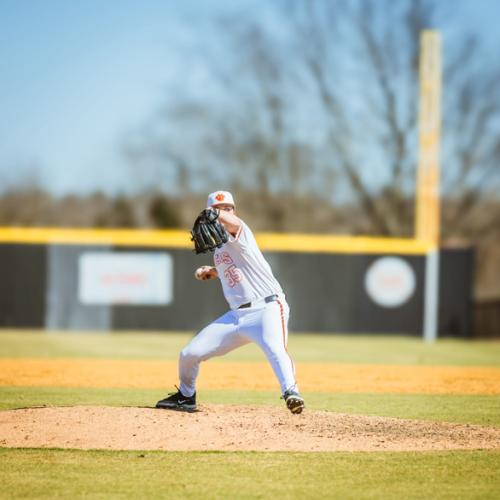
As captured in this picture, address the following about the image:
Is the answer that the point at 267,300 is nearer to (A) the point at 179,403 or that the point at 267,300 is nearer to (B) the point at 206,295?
(A) the point at 179,403

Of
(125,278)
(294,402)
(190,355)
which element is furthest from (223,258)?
(125,278)

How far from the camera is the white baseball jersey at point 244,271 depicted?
686 cm

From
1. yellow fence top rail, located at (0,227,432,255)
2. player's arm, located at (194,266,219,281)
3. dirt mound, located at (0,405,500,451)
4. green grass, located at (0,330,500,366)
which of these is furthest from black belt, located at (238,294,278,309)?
yellow fence top rail, located at (0,227,432,255)

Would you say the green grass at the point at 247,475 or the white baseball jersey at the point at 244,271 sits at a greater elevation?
the white baseball jersey at the point at 244,271

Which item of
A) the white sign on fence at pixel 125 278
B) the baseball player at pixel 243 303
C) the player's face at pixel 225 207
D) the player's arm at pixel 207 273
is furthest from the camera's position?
the white sign on fence at pixel 125 278

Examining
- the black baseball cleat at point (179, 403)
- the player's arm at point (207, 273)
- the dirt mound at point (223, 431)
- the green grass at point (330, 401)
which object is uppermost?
the player's arm at point (207, 273)

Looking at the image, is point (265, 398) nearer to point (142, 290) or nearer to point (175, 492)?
point (175, 492)

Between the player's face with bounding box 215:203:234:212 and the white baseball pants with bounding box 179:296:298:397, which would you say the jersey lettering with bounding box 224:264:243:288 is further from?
the player's face with bounding box 215:203:234:212

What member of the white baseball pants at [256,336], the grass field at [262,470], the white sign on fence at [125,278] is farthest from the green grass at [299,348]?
the white baseball pants at [256,336]

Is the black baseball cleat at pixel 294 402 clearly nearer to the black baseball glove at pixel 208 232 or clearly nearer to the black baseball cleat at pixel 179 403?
A: the black baseball cleat at pixel 179 403

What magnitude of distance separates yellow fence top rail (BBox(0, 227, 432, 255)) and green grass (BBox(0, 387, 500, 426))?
9.91 metres

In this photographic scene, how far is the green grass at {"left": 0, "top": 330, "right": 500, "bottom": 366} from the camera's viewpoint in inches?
574

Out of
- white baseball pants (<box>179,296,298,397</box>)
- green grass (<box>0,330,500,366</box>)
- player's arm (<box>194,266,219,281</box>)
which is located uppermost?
player's arm (<box>194,266,219,281</box>)

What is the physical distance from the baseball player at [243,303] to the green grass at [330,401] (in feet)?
5.04
